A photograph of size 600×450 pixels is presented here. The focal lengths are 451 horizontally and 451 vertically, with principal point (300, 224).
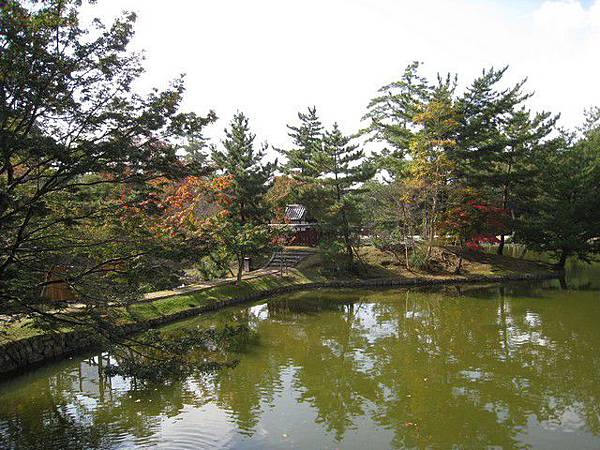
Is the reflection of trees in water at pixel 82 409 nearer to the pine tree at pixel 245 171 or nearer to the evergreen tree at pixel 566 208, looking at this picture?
the pine tree at pixel 245 171

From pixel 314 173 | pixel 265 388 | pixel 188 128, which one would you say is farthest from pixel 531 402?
pixel 314 173

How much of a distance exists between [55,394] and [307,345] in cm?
580

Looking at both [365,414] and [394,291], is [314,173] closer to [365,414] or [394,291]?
[394,291]

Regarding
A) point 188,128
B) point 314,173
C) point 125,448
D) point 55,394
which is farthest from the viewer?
point 314,173

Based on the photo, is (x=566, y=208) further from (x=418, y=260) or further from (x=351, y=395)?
(x=351, y=395)

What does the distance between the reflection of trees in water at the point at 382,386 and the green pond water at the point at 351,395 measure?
3 centimetres

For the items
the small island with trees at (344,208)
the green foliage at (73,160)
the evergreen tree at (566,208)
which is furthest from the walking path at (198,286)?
the evergreen tree at (566,208)

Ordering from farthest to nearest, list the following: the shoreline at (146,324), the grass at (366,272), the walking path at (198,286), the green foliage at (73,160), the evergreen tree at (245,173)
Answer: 1. the evergreen tree at (245,173)
2. the grass at (366,272)
3. the walking path at (198,286)
4. the shoreline at (146,324)
5. the green foliage at (73,160)

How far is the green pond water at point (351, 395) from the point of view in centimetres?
658

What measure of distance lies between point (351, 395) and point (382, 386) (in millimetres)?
725

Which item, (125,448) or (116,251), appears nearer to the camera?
(125,448)

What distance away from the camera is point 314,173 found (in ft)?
76.3

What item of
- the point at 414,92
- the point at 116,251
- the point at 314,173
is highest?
the point at 414,92

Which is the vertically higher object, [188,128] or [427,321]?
[188,128]
